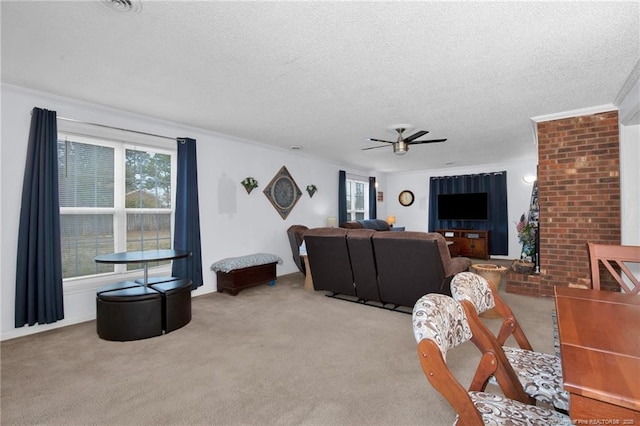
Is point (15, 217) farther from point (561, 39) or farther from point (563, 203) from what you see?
point (563, 203)

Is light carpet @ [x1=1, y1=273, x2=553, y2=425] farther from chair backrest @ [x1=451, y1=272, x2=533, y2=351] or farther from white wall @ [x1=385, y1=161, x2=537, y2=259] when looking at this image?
white wall @ [x1=385, y1=161, x2=537, y2=259]

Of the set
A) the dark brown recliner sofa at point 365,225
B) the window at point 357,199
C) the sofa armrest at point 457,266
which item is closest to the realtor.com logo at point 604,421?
the sofa armrest at point 457,266

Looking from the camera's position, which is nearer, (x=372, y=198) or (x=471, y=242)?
(x=471, y=242)

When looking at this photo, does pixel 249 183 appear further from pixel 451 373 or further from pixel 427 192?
pixel 427 192

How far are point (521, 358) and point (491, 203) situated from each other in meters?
7.10

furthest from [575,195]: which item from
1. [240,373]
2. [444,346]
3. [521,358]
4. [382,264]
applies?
[240,373]

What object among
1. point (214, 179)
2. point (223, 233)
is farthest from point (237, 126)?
point (223, 233)

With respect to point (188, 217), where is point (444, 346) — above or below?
below

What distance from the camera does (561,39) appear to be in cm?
219

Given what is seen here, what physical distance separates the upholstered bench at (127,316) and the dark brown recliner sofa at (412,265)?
2410mm

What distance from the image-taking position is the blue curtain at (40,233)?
2.99 meters


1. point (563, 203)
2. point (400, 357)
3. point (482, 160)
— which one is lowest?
point (400, 357)

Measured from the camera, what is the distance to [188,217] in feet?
14.0

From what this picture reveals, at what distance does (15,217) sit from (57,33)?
1960 mm
